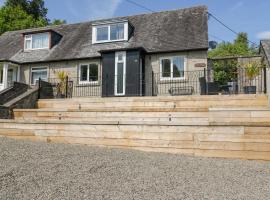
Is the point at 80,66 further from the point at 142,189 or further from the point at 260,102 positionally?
the point at 142,189

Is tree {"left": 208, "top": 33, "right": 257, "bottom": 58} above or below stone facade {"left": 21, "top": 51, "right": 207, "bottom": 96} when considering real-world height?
above

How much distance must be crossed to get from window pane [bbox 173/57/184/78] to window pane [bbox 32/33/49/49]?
29.8 ft

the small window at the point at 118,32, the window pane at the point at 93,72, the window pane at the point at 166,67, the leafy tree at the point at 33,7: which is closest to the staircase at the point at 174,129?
the window pane at the point at 166,67

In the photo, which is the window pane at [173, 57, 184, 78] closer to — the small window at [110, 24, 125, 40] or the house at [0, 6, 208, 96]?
the house at [0, 6, 208, 96]

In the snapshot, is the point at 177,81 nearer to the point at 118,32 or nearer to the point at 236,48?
the point at 118,32

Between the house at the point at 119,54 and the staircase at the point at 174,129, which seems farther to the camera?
the house at the point at 119,54

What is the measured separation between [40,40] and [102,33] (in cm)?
482

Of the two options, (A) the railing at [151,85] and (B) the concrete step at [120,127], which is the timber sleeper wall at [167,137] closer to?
(B) the concrete step at [120,127]

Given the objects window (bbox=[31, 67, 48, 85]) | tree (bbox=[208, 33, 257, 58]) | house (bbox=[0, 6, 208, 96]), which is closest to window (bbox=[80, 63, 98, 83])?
house (bbox=[0, 6, 208, 96])

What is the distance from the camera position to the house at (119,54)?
16.7m

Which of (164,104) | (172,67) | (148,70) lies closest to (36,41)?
(148,70)

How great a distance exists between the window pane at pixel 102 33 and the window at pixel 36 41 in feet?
12.9

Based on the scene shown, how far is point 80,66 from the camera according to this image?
18.9m

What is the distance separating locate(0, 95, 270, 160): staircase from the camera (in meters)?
7.21
